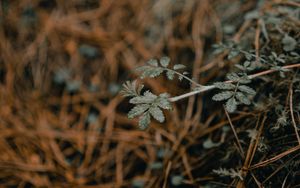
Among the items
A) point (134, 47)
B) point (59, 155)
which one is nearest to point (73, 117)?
point (59, 155)

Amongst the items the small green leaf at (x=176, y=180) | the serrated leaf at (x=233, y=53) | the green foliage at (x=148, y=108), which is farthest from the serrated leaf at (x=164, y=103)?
the small green leaf at (x=176, y=180)

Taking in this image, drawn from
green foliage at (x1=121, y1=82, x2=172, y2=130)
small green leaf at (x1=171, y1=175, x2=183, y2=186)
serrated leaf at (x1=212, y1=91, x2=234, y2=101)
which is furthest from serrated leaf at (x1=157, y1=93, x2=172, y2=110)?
small green leaf at (x1=171, y1=175, x2=183, y2=186)

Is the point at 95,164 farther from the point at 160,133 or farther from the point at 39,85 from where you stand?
the point at 39,85

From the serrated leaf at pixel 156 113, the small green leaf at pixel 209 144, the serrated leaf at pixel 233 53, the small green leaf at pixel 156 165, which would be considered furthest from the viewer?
the small green leaf at pixel 156 165

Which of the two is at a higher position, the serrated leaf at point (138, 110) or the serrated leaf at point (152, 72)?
the serrated leaf at point (152, 72)

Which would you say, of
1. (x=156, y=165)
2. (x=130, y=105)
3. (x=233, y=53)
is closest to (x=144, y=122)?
(x=233, y=53)

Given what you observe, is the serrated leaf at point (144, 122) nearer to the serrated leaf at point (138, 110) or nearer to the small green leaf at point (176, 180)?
the serrated leaf at point (138, 110)

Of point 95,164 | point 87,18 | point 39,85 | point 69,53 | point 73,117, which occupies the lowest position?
point 95,164

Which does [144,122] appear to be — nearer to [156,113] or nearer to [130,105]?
[156,113]
